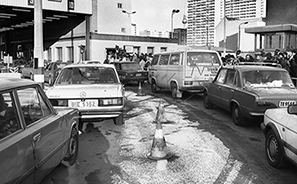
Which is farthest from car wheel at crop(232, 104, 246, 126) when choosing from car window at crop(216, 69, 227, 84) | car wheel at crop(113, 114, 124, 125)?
car wheel at crop(113, 114, 124, 125)

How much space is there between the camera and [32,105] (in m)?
4.10

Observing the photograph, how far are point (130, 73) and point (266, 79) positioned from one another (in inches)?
424

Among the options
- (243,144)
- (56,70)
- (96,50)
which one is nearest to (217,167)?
(243,144)

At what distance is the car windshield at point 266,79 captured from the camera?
7953 mm

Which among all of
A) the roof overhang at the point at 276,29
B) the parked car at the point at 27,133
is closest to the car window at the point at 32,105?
the parked car at the point at 27,133

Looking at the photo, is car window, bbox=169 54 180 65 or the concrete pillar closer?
car window, bbox=169 54 180 65

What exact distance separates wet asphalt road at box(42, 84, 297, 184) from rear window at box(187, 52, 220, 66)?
355 cm

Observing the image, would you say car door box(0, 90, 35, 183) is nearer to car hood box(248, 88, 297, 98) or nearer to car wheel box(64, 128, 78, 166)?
car wheel box(64, 128, 78, 166)

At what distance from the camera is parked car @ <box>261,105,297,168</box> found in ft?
14.2

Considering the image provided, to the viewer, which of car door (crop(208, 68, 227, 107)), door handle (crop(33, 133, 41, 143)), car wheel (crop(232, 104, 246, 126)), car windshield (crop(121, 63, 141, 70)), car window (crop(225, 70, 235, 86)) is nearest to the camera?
door handle (crop(33, 133, 41, 143))

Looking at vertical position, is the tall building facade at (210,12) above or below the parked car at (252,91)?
above

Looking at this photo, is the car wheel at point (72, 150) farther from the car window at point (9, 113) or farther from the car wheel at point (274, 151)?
the car wheel at point (274, 151)

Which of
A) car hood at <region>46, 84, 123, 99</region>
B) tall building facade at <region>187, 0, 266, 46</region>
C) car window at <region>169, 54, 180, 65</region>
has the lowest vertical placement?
car hood at <region>46, 84, 123, 99</region>

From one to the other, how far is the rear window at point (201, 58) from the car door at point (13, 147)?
9189 mm
